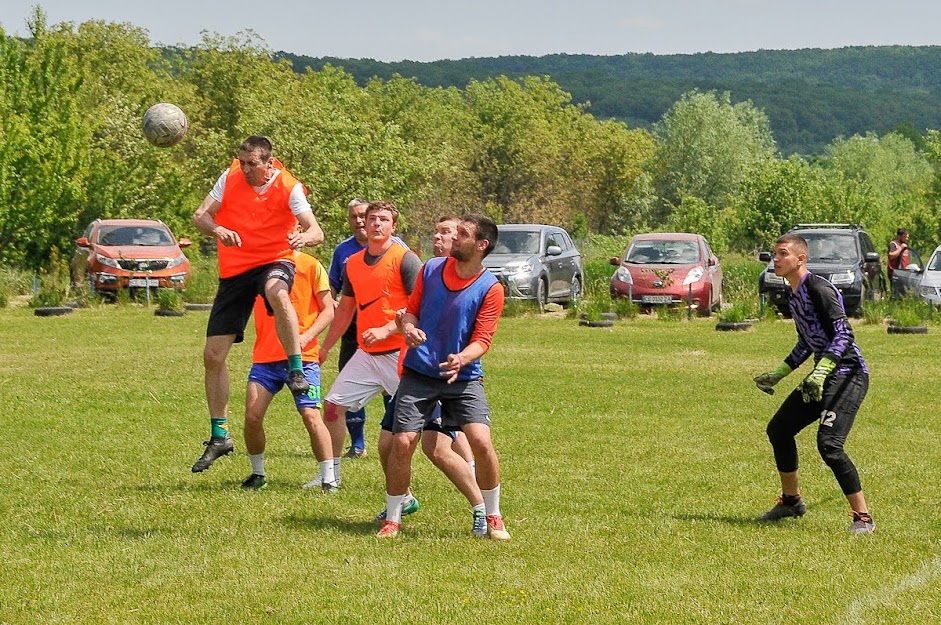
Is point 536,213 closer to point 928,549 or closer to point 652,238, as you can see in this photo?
point 652,238

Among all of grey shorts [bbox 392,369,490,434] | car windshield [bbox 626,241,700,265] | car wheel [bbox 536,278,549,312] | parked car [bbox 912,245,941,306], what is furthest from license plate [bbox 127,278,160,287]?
grey shorts [bbox 392,369,490,434]

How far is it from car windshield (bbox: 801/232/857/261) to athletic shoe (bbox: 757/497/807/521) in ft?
63.4

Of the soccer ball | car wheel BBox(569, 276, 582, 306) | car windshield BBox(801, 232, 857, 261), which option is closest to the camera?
the soccer ball

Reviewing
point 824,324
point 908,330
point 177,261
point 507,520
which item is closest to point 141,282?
point 177,261

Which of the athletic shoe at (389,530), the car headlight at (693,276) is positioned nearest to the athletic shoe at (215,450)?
the athletic shoe at (389,530)

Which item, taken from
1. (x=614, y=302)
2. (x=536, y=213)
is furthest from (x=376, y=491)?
(x=536, y=213)

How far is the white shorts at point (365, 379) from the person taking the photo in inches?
347

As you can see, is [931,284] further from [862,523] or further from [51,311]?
[862,523]

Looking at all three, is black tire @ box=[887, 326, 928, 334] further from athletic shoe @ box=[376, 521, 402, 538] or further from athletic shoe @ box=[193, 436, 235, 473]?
athletic shoe @ box=[376, 521, 402, 538]

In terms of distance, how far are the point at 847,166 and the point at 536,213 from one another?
7459 centimetres

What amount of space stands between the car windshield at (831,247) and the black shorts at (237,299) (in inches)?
786

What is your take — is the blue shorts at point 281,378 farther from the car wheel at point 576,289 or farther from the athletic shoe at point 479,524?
the car wheel at point 576,289

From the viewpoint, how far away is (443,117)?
353ft

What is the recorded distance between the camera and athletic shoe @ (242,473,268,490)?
943 cm
